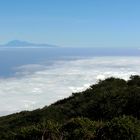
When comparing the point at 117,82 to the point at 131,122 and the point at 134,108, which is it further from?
the point at 131,122

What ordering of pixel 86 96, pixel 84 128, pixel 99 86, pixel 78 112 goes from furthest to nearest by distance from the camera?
pixel 99 86, pixel 86 96, pixel 78 112, pixel 84 128

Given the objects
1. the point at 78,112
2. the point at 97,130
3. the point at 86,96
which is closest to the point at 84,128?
the point at 97,130

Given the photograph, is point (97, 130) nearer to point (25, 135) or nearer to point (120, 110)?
point (25, 135)

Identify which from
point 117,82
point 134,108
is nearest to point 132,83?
point 117,82

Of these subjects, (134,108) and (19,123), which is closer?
(134,108)

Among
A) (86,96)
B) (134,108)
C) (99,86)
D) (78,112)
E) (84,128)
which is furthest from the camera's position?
(99,86)

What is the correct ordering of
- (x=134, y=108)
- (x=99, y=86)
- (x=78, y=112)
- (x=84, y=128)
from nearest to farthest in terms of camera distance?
(x=84, y=128) → (x=134, y=108) → (x=78, y=112) → (x=99, y=86)
